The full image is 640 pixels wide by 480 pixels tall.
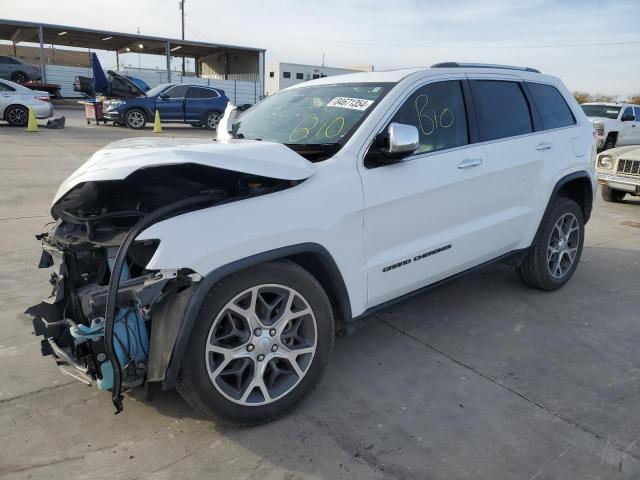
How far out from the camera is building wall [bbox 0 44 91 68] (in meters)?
40.2

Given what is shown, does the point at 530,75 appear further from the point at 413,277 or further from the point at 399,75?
the point at 413,277

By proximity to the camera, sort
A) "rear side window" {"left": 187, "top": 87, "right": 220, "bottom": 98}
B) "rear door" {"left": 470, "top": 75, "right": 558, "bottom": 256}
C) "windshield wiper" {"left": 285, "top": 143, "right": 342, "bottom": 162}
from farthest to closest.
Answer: "rear side window" {"left": 187, "top": 87, "right": 220, "bottom": 98}
"rear door" {"left": 470, "top": 75, "right": 558, "bottom": 256}
"windshield wiper" {"left": 285, "top": 143, "right": 342, "bottom": 162}

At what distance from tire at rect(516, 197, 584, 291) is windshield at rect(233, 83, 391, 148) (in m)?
2.05

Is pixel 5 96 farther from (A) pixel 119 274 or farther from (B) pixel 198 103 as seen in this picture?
(A) pixel 119 274

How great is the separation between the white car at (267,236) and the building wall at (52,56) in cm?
4358

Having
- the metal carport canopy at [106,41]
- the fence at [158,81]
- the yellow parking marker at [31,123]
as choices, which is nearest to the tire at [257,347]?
the yellow parking marker at [31,123]

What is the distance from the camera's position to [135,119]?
18703 millimetres

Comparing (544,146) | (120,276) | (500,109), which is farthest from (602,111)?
(120,276)

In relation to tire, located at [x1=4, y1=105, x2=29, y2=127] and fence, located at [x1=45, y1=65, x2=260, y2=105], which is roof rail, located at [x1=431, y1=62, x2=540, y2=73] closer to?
tire, located at [x1=4, y1=105, x2=29, y2=127]

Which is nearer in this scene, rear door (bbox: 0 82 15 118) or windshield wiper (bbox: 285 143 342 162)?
windshield wiper (bbox: 285 143 342 162)

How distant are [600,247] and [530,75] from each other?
9.53 feet

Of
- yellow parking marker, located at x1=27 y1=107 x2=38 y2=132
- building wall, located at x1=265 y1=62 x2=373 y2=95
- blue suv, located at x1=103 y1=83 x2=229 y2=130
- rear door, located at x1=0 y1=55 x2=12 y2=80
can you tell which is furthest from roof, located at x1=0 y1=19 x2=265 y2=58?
yellow parking marker, located at x1=27 y1=107 x2=38 y2=132

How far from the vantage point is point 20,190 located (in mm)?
7836

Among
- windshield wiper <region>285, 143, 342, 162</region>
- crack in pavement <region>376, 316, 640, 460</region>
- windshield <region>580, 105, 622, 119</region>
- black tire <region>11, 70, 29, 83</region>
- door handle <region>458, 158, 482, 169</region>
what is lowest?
crack in pavement <region>376, 316, 640, 460</region>
